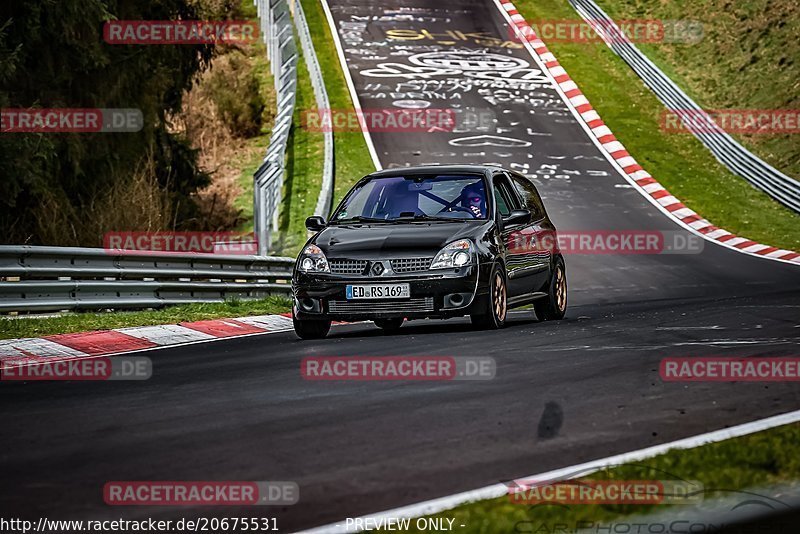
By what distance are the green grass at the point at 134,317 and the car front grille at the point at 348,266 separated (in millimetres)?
2694

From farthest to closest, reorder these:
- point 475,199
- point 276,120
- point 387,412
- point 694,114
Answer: point 694,114
point 276,120
point 475,199
point 387,412

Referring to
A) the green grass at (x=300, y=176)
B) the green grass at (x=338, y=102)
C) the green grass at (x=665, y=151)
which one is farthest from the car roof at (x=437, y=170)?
the green grass at (x=338, y=102)

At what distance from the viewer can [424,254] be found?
12.1 metres

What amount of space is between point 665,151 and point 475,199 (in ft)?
71.8

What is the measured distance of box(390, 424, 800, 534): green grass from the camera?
446 cm

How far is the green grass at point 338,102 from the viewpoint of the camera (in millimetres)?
30188

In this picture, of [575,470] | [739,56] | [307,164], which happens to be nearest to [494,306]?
[575,470]

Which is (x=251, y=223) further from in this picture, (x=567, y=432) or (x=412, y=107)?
(x=567, y=432)

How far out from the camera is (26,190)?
20828mm

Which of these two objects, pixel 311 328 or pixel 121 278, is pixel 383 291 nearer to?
pixel 311 328

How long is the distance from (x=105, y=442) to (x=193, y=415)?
892 millimetres

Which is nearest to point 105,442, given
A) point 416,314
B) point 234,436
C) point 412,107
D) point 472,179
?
point 234,436

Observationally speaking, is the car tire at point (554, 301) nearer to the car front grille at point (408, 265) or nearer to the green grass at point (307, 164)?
the car front grille at point (408, 265)

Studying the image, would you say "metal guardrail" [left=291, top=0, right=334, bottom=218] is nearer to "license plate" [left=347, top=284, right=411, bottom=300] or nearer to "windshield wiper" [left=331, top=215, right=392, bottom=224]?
"windshield wiper" [left=331, top=215, right=392, bottom=224]
